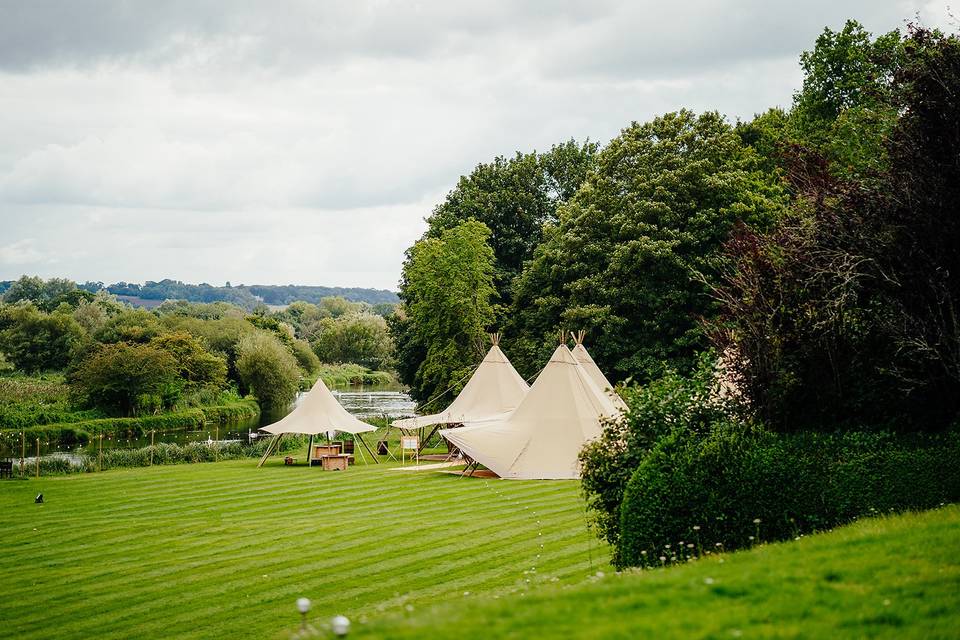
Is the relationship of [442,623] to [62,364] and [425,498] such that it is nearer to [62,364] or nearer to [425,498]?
[425,498]

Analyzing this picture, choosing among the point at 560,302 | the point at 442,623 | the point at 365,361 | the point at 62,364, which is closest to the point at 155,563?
the point at 442,623

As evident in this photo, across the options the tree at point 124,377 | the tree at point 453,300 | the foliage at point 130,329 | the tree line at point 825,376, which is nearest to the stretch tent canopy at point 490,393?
the tree at point 453,300

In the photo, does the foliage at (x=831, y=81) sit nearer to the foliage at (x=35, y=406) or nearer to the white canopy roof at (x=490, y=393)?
the white canopy roof at (x=490, y=393)

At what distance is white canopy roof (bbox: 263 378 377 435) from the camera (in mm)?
28453

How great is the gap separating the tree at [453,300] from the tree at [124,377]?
19941 mm

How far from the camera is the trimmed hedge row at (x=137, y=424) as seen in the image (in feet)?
139

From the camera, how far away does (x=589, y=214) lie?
109 ft

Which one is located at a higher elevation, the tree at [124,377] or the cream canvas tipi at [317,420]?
the tree at [124,377]

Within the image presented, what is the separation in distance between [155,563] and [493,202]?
33.0m

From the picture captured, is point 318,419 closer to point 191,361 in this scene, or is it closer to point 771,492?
point 771,492

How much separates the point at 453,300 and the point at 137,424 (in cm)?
2210

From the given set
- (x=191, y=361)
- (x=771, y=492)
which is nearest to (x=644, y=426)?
(x=771, y=492)

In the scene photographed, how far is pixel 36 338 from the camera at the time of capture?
66750mm

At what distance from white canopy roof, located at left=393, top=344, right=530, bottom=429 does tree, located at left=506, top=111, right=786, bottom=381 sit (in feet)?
10.0
